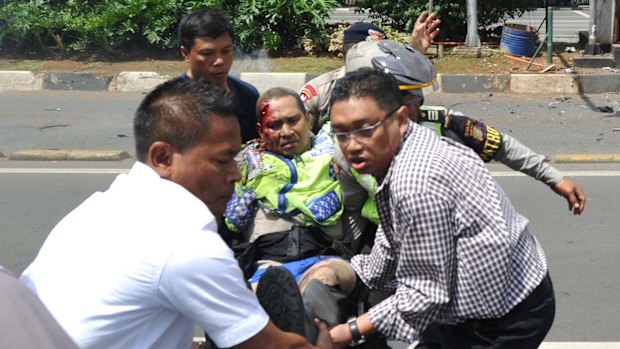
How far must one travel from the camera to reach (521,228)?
8.80ft

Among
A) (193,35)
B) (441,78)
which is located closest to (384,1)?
(441,78)

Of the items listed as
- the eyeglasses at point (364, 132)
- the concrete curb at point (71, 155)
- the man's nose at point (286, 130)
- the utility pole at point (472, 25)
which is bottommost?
the concrete curb at point (71, 155)

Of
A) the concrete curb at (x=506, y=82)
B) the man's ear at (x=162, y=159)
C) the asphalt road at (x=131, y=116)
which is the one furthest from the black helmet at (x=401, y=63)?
the concrete curb at (x=506, y=82)

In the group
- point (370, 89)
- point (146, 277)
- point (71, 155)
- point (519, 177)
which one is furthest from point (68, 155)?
point (146, 277)

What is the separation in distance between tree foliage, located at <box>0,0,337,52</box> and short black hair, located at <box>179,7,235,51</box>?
822 cm

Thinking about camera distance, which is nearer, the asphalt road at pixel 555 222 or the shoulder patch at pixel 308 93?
the shoulder patch at pixel 308 93

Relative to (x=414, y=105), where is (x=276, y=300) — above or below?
below

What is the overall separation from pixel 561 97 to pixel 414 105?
8134mm

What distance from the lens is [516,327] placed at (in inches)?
106

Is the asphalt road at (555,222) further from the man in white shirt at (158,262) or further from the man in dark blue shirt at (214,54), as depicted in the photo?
the man in white shirt at (158,262)

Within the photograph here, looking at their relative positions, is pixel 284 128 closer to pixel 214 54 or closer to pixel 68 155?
pixel 214 54

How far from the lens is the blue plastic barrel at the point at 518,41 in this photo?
40.0 feet

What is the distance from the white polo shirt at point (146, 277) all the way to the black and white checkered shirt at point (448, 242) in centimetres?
60

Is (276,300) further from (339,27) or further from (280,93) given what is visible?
(339,27)
